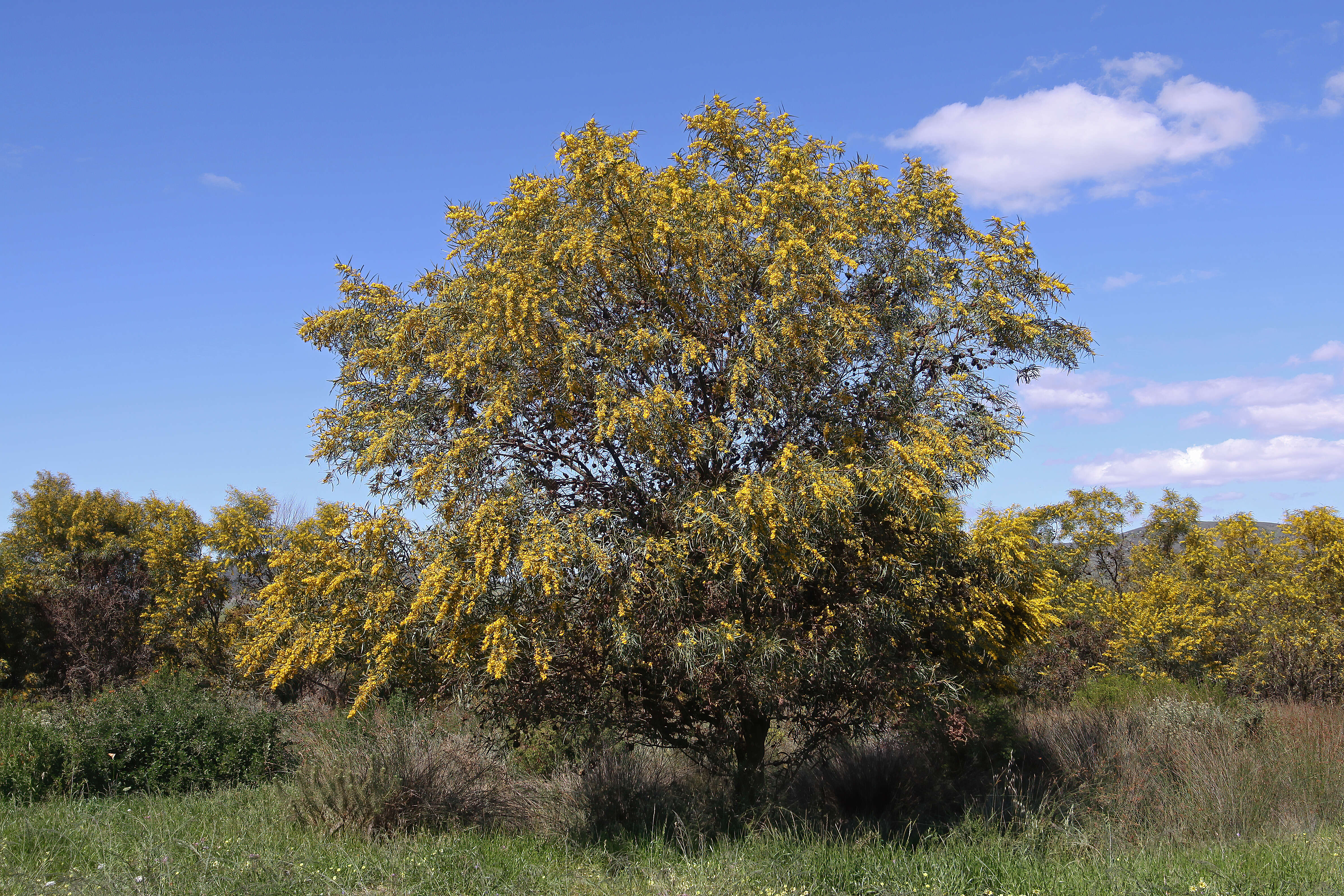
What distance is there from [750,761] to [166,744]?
7.14m

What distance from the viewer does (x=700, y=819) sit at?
26.5ft

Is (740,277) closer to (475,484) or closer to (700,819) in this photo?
(475,484)

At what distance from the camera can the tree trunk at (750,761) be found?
8297 mm

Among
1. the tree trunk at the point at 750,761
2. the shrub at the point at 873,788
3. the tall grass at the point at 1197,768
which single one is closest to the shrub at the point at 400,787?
the tree trunk at the point at 750,761

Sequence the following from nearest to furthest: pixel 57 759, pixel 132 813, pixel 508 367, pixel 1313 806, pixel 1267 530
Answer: pixel 508 367 < pixel 132 813 < pixel 1313 806 < pixel 57 759 < pixel 1267 530

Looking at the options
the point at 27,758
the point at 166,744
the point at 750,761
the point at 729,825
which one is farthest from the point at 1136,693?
the point at 27,758

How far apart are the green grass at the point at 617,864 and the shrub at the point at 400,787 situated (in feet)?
0.88

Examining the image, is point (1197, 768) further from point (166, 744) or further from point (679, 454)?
point (166, 744)

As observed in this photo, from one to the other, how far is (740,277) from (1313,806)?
8213 mm

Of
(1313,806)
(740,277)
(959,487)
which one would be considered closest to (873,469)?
(959,487)

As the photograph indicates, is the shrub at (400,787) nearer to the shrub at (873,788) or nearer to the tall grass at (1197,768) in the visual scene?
the shrub at (873,788)

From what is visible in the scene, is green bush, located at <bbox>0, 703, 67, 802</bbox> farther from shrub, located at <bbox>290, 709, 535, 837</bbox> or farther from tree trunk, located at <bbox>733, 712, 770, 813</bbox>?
tree trunk, located at <bbox>733, 712, 770, 813</bbox>

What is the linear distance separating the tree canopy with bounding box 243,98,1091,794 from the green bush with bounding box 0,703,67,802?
4.25m

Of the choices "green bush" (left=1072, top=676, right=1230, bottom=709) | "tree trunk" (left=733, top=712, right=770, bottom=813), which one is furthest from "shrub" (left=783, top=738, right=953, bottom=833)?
"green bush" (left=1072, top=676, right=1230, bottom=709)
